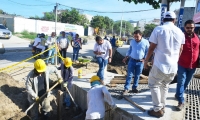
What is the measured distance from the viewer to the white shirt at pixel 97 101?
3.34 m

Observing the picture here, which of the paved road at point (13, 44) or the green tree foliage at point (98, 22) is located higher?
the green tree foliage at point (98, 22)

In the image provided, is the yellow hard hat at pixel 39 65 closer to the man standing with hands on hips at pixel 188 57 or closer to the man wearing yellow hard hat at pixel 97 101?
the man wearing yellow hard hat at pixel 97 101

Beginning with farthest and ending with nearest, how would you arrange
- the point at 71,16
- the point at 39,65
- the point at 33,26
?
the point at 71,16
the point at 33,26
the point at 39,65

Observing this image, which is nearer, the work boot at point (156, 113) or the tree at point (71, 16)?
the work boot at point (156, 113)

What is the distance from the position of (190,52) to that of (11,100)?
4.66 m

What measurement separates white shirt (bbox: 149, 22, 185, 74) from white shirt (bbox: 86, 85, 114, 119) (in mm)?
1070

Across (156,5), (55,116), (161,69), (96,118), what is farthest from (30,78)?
(156,5)

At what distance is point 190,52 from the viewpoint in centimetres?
343

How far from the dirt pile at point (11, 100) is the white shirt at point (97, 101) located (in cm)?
209

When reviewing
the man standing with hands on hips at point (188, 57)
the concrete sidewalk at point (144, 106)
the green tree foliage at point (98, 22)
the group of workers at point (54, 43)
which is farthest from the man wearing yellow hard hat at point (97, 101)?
the green tree foliage at point (98, 22)

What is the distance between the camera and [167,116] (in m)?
3.39

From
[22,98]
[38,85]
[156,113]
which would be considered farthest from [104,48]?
[22,98]

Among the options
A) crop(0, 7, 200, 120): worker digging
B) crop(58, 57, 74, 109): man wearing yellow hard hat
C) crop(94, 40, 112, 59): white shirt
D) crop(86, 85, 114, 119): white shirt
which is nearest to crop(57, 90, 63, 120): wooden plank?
crop(0, 7, 200, 120): worker digging

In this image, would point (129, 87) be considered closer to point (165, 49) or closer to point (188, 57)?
point (188, 57)
